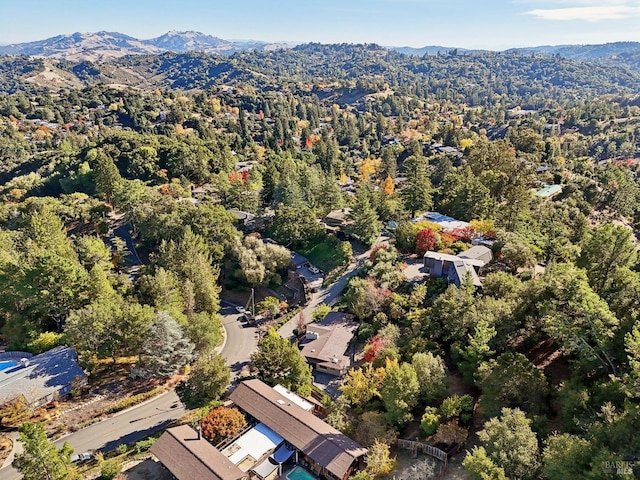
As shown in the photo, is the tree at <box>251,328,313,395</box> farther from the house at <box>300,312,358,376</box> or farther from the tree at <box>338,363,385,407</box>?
the tree at <box>338,363,385,407</box>

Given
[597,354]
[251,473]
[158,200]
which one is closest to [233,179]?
[158,200]

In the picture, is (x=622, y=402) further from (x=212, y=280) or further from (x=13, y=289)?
(x=13, y=289)

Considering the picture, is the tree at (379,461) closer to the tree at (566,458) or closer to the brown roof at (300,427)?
the brown roof at (300,427)

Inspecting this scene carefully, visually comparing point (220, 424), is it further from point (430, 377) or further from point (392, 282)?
point (392, 282)

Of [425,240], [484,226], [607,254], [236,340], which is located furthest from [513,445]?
[484,226]

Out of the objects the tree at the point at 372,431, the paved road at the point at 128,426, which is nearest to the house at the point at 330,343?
the tree at the point at 372,431
